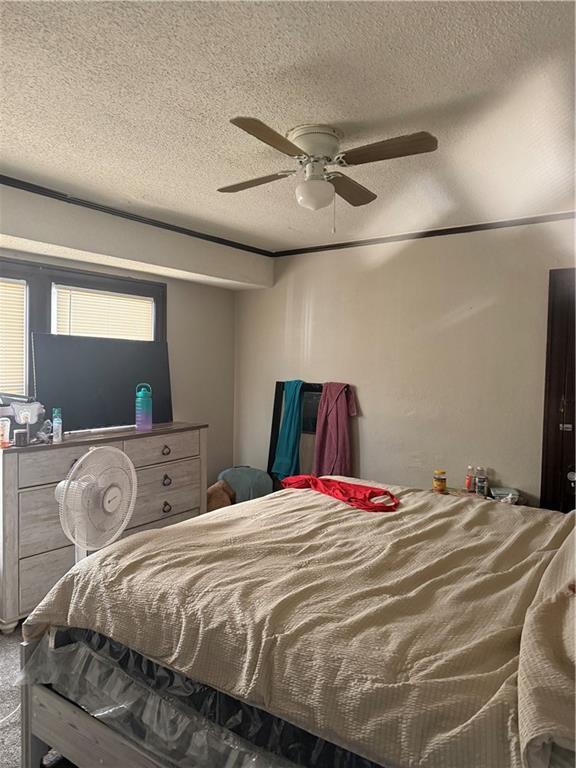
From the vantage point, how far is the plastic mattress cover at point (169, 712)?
4.33ft

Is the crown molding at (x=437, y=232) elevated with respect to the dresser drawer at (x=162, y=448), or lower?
elevated

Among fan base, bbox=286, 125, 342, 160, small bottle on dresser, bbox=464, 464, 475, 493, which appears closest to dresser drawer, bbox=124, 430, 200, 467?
small bottle on dresser, bbox=464, 464, 475, 493

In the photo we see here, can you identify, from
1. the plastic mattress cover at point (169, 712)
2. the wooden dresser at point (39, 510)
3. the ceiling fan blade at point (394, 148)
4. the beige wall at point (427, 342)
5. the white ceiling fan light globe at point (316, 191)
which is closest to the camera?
the plastic mattress cover at point (169, 712)

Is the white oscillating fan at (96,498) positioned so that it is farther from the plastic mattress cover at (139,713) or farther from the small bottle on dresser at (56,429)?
the small bottle on dresser at (56,429)

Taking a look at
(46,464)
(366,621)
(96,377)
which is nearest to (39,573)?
(46,464)

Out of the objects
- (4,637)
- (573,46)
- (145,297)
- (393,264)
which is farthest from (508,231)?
(4,637)

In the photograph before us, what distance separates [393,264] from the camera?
13.0 feet

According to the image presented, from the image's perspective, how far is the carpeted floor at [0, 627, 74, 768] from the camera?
1893mm

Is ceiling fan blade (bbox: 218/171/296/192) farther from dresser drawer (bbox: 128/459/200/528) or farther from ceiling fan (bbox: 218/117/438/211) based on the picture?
dresser drawer (bbox: 128/459/200/528)

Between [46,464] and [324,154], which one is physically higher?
[324,154]

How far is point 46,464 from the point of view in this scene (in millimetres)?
2887

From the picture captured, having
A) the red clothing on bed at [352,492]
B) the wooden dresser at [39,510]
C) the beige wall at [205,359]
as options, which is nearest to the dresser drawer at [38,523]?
the wooden dresser at [39,510]

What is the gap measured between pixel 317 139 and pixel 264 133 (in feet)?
1.50

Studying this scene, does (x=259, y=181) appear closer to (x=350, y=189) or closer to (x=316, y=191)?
(x=316, y=191)
